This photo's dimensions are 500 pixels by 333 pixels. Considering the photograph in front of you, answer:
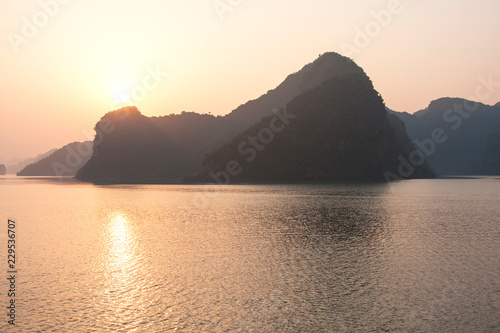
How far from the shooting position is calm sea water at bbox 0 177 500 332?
2183 centimetres

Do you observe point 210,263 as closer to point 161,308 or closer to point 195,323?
point 161,308

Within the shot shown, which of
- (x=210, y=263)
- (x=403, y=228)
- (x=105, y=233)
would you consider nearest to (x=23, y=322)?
(x=210, y=263)

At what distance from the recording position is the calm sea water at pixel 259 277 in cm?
2183

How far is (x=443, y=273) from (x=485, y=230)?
1086 inches

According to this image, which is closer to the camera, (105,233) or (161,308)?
(161,308)

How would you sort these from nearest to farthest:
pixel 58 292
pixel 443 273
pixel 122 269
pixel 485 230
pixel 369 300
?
pixel 369 300 < pixel 58 292 < pixel 443 273 < pixel 122 269 < pixel 485 230

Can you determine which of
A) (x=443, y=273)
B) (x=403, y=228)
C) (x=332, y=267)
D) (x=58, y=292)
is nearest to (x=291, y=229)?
(x=403, y=228)

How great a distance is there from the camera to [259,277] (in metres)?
30.5

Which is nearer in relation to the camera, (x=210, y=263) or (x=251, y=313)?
(x=251, y=313)

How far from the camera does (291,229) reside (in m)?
54.3

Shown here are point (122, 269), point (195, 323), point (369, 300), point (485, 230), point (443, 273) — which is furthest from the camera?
point (485, 230)

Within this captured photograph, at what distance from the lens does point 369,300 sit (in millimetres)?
24953

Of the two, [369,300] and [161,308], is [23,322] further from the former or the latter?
[369,300]

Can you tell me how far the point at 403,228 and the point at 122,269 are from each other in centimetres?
3912
